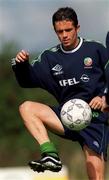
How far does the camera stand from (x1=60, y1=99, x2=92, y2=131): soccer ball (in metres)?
10.9

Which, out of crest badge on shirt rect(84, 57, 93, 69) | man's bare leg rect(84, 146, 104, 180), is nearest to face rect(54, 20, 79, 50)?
crest badge on shirt rect(84, 57, 93, 69)

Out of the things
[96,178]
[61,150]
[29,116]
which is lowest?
[61,150]

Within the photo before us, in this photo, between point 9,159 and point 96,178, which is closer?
point 96,178

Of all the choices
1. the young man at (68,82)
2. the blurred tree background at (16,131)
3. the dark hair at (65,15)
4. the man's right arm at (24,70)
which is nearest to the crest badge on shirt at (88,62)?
the young man at (68,82)

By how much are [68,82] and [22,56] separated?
2.28ft

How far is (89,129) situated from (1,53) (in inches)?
1440

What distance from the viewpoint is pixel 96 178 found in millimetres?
11570

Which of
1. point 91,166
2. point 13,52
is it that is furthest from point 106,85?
point 13,52

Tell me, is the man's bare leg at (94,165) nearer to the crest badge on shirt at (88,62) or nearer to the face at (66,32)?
the crest badge on shirt at (88,62)

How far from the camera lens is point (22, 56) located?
1124cm

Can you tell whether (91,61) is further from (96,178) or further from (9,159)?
(9,159)

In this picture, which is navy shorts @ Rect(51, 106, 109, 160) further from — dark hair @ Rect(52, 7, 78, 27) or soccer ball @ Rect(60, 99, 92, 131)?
dark hair @ Rect(52, 7, 78, 27)

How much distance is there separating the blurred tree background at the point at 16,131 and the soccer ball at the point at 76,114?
797 inches

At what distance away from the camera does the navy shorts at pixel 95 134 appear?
11.6 meters
